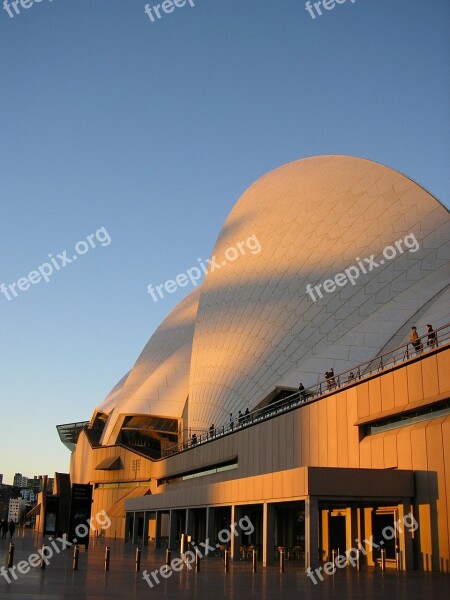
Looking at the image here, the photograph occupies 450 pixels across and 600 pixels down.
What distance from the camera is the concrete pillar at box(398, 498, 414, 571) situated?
1678cm

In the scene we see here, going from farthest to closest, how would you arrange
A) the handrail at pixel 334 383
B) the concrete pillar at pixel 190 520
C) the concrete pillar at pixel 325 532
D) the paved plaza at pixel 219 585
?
the concrete pillar at pixel 190 520 < the concrete pillar at pixel 325 532 < the handrail at pixel 334 383 < the paved plaza at pixel 219 585

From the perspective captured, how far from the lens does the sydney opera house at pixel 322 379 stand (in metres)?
17.2

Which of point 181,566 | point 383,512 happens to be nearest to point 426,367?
point 383,512

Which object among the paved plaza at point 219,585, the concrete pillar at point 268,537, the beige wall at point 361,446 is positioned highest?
the beige wall at point 361,446

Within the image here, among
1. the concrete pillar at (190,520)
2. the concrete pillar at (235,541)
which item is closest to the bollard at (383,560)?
the concrete pillar at (235,541)

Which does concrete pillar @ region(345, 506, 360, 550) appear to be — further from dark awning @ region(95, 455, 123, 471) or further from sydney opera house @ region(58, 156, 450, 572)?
dark awning @ region(95, 455, 123, 471)

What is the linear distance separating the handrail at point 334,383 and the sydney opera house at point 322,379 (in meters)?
0.12

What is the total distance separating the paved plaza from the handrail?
5.58 m

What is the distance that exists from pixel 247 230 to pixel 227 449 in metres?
12.3

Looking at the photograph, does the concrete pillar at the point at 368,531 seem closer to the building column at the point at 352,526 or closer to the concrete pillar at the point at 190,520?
the building column at the point at 352,526

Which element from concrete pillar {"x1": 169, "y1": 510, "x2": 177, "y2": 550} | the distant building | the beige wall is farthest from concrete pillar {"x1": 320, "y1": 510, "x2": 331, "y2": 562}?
the distant building

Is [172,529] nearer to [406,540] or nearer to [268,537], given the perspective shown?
[268,537]

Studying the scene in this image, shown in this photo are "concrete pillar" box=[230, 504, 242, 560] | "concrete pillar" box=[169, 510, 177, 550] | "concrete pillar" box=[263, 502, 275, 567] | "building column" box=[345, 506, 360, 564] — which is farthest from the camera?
"concrete pillar" box=[169, 510, 177, 550]

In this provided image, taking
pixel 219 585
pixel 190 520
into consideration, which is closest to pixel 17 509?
pixel 190 520
